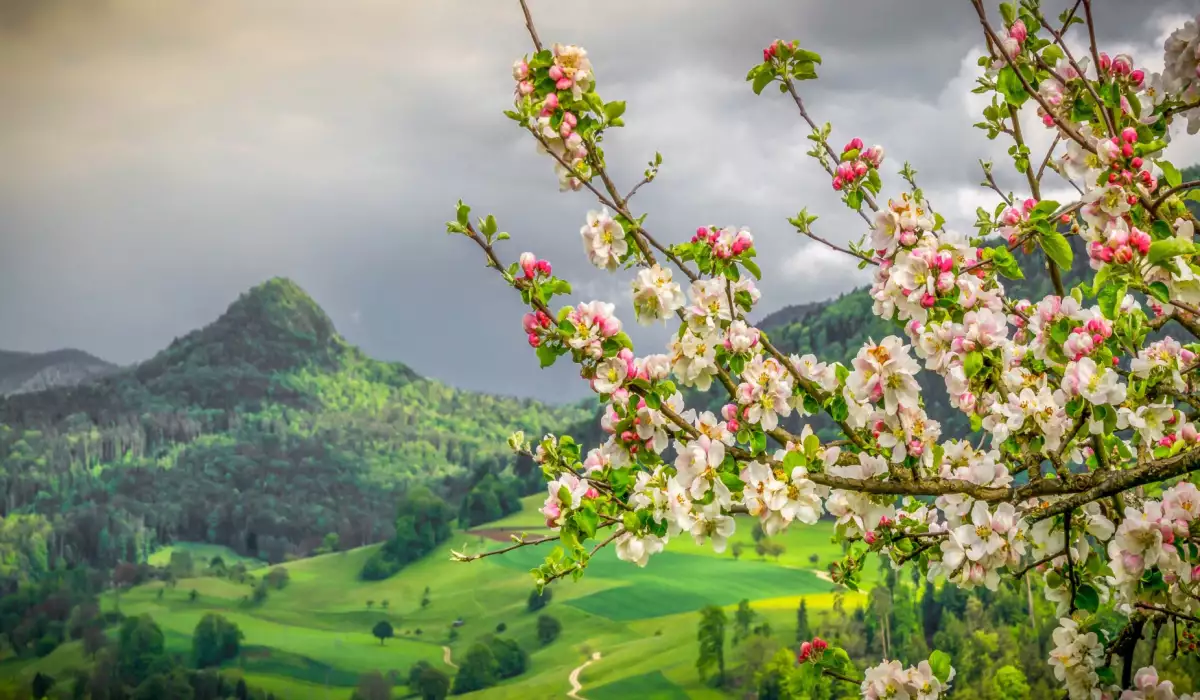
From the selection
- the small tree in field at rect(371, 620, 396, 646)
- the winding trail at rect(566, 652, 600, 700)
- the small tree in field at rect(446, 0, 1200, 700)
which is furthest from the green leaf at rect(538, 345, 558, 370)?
the small tree in field at rect(371, 620, 396, 646)

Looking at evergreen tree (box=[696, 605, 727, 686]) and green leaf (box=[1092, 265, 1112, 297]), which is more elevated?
green leaf (box=[1092, 265, 1112, 297])

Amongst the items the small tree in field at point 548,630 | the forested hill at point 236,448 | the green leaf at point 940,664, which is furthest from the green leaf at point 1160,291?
the forested hill at point 236,448

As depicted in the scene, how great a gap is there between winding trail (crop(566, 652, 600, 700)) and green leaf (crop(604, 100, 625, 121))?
103ft

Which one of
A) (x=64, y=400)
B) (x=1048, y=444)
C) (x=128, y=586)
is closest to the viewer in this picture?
(x=1048, y=444)

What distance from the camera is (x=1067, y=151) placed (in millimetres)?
2803

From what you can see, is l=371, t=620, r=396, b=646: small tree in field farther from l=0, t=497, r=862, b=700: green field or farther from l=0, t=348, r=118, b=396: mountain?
l=0, t=348, r=118, b=396: mountain

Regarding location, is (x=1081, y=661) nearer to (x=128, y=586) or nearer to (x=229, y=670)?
(x=229, y=670)

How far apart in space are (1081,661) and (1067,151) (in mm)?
1885

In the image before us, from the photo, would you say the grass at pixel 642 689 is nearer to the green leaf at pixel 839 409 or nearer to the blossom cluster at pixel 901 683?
the blossom cluster at pixel 901 683

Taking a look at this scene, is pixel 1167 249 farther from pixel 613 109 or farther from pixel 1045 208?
pixel 613 109

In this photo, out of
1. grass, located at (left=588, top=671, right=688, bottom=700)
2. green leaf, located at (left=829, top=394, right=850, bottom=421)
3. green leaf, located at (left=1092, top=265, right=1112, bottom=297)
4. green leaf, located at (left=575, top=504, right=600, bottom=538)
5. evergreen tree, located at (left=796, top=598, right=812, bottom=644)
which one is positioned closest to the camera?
green leaf, located at (left=1092, top=265, right=1112, bottom=297)

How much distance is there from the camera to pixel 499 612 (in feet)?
127

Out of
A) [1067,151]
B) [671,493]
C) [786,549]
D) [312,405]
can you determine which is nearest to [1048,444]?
[1067,151]

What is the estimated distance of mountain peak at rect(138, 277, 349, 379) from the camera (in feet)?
236
